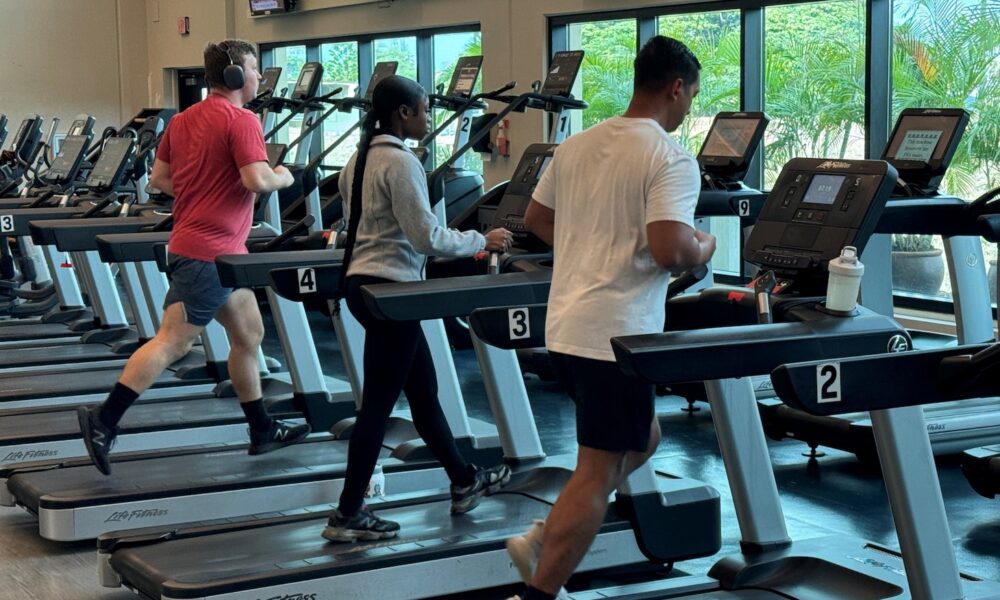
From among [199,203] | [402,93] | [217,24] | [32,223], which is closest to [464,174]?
[32,223]

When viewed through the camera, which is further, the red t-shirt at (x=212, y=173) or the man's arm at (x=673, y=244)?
the red t-shirt at (x=212, y=173)

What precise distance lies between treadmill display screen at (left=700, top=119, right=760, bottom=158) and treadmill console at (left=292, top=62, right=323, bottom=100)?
2427mm

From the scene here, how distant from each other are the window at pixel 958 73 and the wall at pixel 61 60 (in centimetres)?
1103

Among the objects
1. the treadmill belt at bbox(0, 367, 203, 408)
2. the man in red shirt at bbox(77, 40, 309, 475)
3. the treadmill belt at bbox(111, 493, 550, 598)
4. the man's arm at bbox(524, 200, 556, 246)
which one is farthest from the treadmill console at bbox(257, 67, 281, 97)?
the man's arm at bbox(524, 200, 556, 246)

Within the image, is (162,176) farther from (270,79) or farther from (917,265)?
(917,265)

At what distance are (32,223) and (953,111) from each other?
4.15 m

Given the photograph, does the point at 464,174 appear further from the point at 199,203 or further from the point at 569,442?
the point at 199,203

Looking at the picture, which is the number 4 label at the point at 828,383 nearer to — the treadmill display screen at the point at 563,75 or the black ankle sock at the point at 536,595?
the black ankle sock at the point at 536,595

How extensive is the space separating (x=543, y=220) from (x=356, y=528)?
104 centimetres

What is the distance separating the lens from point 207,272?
173 inches

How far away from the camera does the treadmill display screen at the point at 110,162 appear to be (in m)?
7.66

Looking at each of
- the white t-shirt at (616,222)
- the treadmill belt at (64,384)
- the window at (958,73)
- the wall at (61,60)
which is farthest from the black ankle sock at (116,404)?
the wall at (61,60)

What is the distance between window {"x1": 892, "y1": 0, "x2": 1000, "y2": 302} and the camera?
7.08m

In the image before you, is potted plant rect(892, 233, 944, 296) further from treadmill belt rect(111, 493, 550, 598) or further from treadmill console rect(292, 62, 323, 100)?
treadmill belt rect(111, 493, 550, 598)
